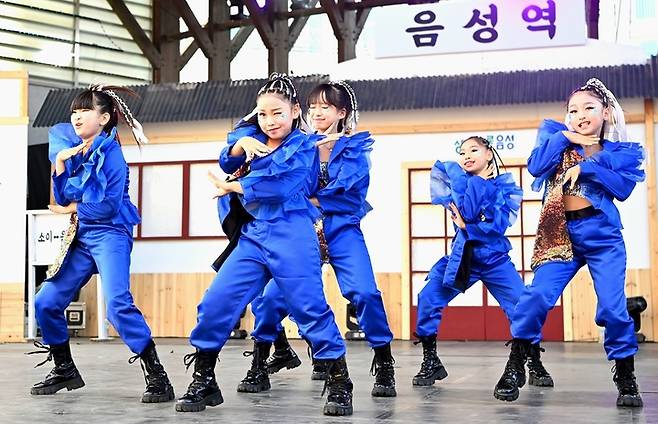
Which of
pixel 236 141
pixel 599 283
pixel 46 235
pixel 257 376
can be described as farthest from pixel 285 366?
pixel 46 235

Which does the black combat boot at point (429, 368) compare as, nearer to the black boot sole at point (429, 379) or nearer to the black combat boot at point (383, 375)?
the black boot sole at point (429, 379)

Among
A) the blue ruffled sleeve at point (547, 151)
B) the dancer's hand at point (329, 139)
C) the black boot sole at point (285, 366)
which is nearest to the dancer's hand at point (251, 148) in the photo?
the dancer's hand at point (329, 139)

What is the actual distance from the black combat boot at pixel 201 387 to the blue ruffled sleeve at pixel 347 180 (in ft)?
3.00

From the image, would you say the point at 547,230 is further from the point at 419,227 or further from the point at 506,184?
the point at 419,227

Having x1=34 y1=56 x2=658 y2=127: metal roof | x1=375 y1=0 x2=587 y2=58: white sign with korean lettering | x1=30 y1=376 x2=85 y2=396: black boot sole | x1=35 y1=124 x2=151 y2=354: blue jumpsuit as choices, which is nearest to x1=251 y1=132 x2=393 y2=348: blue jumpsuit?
x1=35 y1=124 x2=151 y2=354: blue jumpsuit

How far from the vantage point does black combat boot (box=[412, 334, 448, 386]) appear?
475 cm

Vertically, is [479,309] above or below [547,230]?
below

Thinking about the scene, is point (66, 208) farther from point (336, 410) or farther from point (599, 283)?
point (599, 283)

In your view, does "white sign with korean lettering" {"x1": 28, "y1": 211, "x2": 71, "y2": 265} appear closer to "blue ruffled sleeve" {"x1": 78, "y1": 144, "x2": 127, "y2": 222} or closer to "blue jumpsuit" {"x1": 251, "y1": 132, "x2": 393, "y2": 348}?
"blue ruffled sleeve" {"x1": 78, "y1": 144, "x2": 127, "y2": 222}

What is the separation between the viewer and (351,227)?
4.30m

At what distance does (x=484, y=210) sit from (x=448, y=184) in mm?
273

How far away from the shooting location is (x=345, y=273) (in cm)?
424

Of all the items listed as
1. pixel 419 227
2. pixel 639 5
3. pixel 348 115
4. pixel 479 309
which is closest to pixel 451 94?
pixel 419 227

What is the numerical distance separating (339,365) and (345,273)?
2.16 ft
